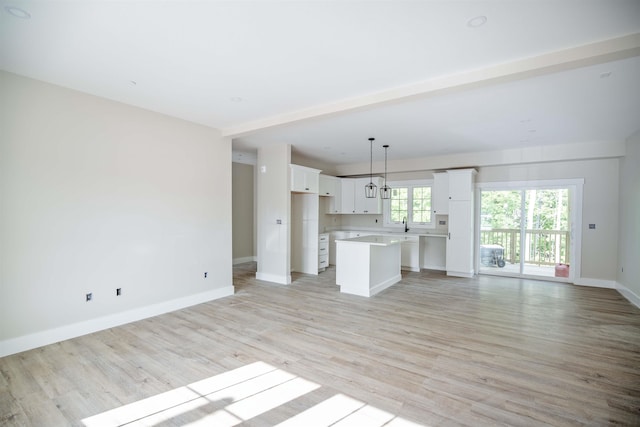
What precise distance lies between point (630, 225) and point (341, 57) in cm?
566

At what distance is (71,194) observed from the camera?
3291 millimetres

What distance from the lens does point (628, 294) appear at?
494 centimetres

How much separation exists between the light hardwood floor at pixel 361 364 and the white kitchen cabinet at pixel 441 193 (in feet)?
9.28

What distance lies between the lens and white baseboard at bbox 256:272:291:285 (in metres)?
5.74

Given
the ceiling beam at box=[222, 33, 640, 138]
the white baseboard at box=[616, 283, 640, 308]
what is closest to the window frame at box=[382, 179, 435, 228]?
the white baseboard at box=[616, 283, 640, 308]

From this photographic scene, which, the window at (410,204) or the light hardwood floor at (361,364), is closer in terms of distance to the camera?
the light hardwood floor at (361,364)

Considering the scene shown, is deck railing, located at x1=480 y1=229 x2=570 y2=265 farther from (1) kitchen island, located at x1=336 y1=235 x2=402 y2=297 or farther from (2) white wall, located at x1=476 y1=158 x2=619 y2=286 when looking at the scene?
(1) kitchen island, located at x1=336 y1=235 x2=402 y2=297

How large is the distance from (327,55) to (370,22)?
0.53 meters

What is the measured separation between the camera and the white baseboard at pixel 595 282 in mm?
5621

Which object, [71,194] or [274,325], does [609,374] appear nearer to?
[274,325]

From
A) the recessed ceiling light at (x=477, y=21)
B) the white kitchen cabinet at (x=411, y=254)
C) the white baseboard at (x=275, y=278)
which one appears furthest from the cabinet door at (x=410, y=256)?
the recessed ceiling light at (x=477, y=21)

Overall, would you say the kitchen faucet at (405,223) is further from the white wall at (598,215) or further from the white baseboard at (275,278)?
the white baseboard at (275,278)

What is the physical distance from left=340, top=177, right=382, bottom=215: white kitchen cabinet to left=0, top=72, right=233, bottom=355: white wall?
3985mm

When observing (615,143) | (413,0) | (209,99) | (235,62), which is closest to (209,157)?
(209,99)
